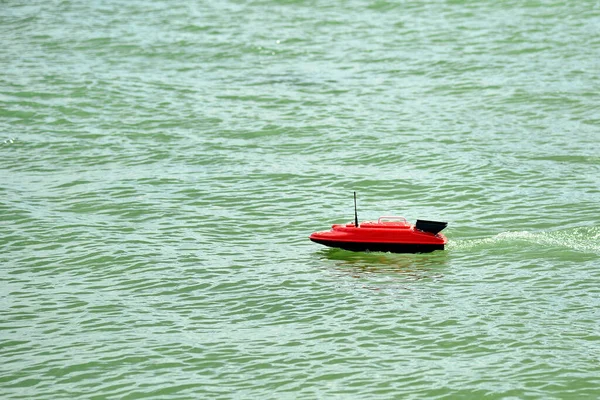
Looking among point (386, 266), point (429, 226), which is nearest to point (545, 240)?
point (429, 226)

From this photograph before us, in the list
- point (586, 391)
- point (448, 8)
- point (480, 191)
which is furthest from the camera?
point (448, 8)

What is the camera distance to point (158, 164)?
24.5 meters

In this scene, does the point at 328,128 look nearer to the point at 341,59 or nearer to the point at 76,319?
the point at 341,59

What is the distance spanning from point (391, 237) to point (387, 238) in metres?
0.07

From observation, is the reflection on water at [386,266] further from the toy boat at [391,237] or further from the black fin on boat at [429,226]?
the black fin on boat at [429,226]

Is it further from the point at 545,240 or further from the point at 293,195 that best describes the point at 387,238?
the point at 293,195

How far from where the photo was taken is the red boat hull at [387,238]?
59.1ft

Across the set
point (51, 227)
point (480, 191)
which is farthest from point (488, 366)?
point (51, 227)

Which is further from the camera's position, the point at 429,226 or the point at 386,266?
the point at 429,226

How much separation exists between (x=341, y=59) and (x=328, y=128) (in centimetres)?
634

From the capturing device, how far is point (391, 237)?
18.0 metres

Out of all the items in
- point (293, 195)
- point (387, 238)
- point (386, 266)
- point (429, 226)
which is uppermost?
point (293, 195)

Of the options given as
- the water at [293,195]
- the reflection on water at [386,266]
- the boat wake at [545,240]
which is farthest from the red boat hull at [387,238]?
the boat wake at [545,240]

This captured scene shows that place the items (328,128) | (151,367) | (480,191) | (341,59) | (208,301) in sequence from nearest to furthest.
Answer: (151,367) → (208,301) → (480,191) → (328,128) → (341,59)
